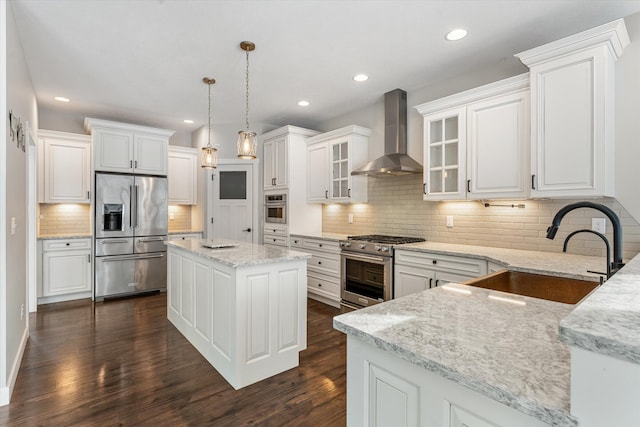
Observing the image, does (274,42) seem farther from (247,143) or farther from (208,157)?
(208,157)

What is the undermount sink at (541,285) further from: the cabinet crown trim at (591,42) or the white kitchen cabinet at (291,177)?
the white kitchen cabinet at (291,177)

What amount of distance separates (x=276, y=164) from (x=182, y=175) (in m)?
1.83

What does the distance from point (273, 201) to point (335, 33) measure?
2.93 meters

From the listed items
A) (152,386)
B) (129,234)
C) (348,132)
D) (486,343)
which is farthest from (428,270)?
(129,234)

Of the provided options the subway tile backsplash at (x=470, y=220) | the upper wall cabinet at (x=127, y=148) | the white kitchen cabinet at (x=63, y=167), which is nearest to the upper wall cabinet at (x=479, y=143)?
the subway tile backsplash at (x=470, y=220)

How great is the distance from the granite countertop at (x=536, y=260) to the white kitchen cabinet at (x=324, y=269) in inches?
41.4

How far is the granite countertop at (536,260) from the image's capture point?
6.93ft

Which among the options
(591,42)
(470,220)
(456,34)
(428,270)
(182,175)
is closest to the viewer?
(591,42)

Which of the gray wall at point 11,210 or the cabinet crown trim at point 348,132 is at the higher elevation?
the cabinet crown trim at point 348,132

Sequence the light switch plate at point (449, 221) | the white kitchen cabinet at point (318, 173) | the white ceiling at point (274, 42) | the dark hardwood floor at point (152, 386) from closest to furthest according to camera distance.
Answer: the dark hardwood floor at point (152, 386) → the white ceiling at point (274, 42) → the light switch plate at point (449, 221) → the white kitchen cabinet at point (318, 173)

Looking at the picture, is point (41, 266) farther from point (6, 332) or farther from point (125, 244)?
point (6, 332)

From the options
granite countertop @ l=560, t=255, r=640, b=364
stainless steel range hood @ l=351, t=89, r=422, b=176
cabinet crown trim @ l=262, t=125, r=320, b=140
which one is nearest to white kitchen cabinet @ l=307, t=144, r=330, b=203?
cabinet crown trim @ l=262, t=125, r=320, b=140

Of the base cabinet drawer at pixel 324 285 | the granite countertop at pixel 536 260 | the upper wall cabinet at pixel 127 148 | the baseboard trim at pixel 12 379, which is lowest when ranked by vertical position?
the baseboard trim at pixel 12 379

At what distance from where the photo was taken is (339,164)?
15.1 feet
